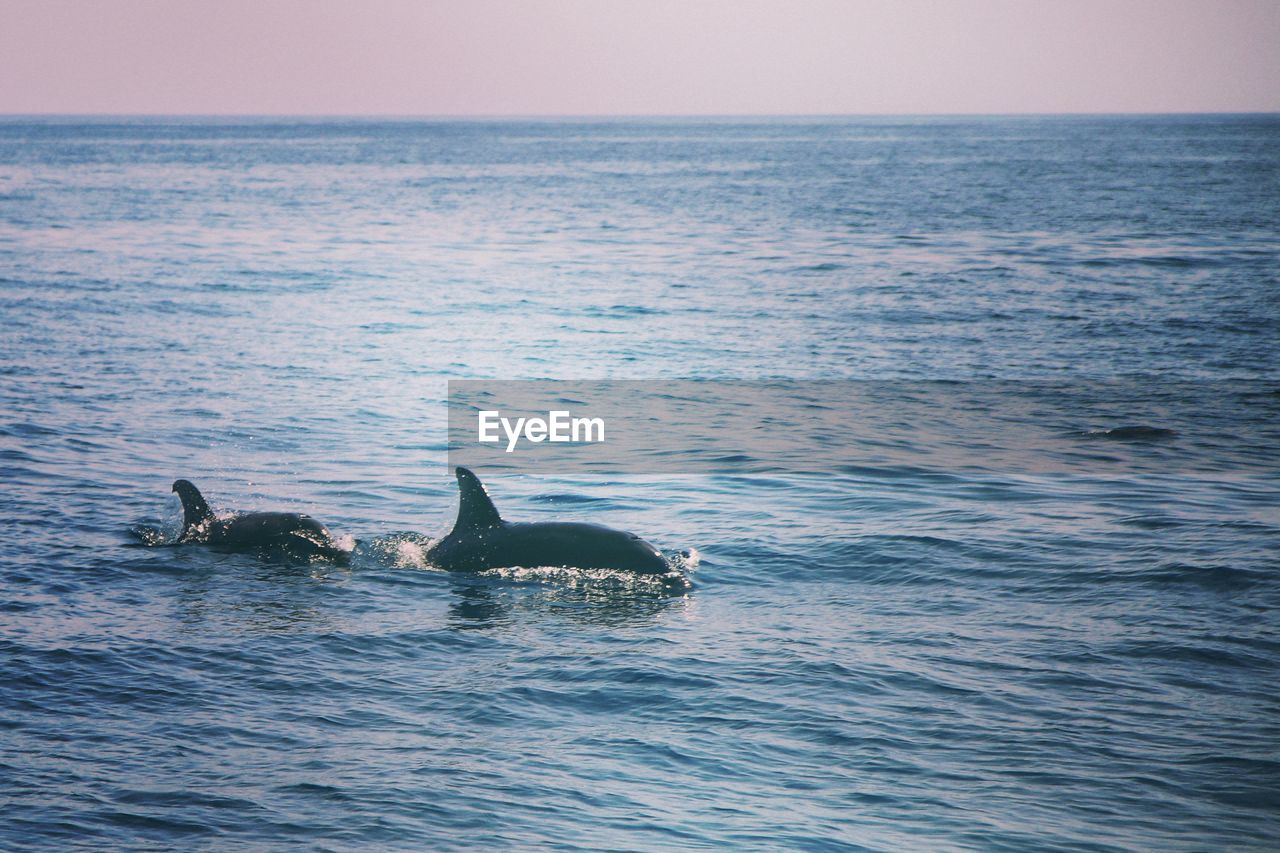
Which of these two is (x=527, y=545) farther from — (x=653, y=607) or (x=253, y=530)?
(x=253, y=530)

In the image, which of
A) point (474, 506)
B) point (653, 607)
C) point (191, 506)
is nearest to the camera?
point (653, 607)

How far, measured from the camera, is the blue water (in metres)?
10.5

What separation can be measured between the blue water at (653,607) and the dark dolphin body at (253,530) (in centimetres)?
55

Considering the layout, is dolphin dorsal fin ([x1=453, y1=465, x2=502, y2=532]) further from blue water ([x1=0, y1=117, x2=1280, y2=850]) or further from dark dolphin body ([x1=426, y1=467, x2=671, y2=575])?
blue water ([x1=0, y1=117, x2=1280, y2=850])

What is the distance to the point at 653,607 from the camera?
50.4 feet

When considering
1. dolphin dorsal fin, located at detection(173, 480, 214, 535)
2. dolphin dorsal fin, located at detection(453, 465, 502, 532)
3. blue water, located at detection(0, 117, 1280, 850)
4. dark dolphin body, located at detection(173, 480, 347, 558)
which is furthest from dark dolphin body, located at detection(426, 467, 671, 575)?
dolphin dorsal fin, located at detection(173, 480, 214, 535)

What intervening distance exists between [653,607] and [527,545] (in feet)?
7.74

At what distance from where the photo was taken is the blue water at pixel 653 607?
10.5 meters

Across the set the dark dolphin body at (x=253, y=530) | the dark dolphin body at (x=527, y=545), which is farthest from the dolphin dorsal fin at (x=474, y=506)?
the dark dolphin body at (x=253, y=530)

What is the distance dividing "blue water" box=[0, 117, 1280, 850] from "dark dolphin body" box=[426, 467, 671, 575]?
1.13 ft

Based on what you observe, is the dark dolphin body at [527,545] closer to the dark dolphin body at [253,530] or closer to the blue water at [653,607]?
the blue water at [653,607]

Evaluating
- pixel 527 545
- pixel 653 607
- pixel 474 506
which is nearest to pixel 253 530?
pixel 474 506

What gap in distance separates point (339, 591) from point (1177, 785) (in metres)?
9.75

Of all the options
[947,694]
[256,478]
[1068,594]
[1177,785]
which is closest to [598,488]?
[256,478]
